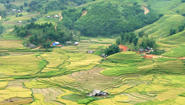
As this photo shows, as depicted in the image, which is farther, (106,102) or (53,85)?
(53,85)

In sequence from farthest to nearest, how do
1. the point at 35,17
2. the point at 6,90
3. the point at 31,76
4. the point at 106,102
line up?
the point at 35,17, the point at 31,76, the point at 6,90, the point at 106,102

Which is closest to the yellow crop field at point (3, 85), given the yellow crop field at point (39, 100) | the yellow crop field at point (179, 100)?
the yellow crop field at point (39, 100)

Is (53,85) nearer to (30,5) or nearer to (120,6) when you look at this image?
(120,6)

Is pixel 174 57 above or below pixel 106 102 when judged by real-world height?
above

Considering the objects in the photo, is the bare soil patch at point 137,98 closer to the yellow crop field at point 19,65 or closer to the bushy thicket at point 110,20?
the yellow crop field at point 19,65

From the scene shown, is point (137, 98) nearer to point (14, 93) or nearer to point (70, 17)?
point (14, 93)

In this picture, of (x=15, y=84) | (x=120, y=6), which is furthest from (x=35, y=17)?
(x=15, y=84)

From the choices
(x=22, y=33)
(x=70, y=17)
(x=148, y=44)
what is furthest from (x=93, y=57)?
(x=70, y=17)
